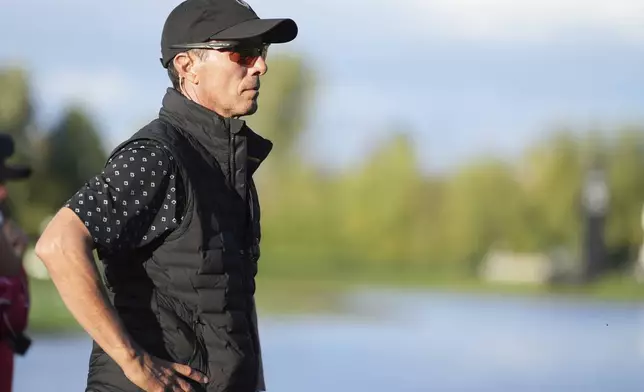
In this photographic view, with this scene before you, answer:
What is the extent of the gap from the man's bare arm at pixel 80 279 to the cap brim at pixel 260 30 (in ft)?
2.00

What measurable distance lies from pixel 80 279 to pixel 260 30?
75 centimetres

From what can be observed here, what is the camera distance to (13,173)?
6781 mm

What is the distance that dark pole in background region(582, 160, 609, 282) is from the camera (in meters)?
39.8

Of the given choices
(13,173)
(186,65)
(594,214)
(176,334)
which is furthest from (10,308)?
(594,214)

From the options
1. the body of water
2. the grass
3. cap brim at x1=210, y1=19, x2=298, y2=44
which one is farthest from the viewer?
the grass

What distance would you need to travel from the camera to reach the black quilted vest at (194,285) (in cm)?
293

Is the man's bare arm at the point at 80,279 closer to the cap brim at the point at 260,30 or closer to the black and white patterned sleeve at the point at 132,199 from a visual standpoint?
the black and white patterned sleeve at the point at 132,199

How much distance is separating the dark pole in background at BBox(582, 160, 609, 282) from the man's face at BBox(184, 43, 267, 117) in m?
36.8

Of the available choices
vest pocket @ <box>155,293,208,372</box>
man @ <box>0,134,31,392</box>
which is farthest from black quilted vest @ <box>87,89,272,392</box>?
man @ <box>0,134,31,392</box>

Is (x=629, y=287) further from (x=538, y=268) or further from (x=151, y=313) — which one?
(x=151, y=313)

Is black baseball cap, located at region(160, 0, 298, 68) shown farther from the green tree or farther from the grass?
the green tree

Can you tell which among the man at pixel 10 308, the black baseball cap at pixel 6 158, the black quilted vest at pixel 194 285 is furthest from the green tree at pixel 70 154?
the black quilted vest at pixel 194 285

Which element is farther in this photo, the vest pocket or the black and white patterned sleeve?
the vest pocket

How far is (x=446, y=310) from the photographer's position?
27078 mm
